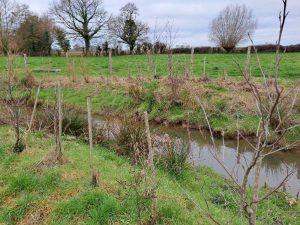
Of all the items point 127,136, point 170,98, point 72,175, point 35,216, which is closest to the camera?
point 35,216

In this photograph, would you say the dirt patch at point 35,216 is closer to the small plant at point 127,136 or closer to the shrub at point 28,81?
the small plant at point 127,136

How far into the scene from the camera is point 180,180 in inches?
299

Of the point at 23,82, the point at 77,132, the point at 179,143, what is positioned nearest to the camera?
the point at 179,143

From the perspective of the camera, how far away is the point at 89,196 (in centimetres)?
562

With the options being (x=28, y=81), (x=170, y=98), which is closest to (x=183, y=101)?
(x=170, y=98)

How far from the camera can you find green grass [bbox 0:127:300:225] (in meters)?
5.35

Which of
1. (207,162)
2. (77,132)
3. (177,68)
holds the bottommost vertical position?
(207,162)

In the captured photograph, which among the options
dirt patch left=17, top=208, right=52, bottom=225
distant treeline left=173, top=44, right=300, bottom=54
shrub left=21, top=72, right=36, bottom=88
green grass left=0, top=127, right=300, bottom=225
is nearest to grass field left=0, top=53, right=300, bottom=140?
shrub left=21, top=72, right=36, bottom=88

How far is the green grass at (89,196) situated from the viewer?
5348mm

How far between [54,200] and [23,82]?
50.1 ft

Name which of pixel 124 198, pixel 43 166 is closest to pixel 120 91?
pixel 43 166

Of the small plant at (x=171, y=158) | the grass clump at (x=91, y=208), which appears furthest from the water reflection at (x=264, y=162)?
the grass clump at (x=91, y=208)

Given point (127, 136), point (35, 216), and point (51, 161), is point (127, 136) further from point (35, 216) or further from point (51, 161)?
point (35, 216)

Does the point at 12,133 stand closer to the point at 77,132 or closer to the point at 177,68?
the point at 77,132
